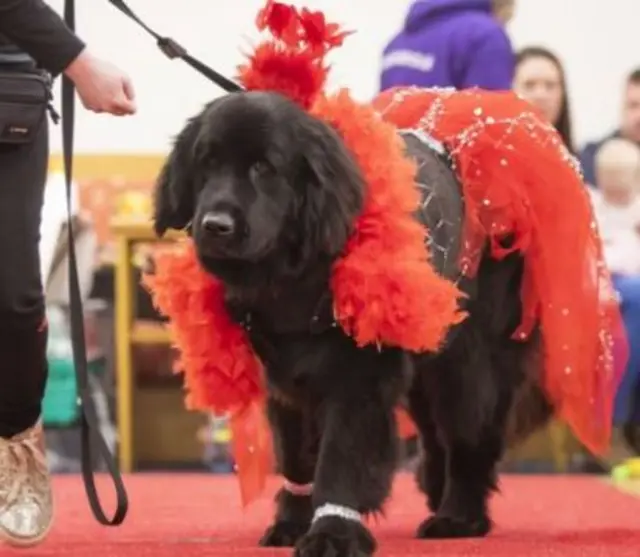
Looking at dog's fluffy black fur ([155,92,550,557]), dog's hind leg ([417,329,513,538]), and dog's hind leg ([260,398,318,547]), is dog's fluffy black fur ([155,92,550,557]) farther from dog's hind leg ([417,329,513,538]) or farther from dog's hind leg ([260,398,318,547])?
dog's hind leg ([417,329,513,538])

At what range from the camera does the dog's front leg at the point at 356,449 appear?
2537 millimetres

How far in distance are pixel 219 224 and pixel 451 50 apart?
2.13 metres

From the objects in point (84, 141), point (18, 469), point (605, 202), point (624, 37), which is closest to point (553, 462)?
point (605, 202)

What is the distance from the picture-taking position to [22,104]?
2.65 meters

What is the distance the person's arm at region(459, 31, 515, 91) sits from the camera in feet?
14.3

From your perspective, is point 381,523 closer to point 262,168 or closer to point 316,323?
point 316,323

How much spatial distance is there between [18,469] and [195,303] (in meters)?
0.46

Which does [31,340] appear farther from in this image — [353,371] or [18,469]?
[353,371]

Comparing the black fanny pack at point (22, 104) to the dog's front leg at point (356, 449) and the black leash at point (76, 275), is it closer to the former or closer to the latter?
the black leash at point (76, 275)

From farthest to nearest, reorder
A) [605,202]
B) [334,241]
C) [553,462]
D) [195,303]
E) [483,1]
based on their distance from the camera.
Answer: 1. [553,462]
2. [605,202]
3. [483,1]
4. [195,303]
5. [334,241]

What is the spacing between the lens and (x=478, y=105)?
10.2 ft

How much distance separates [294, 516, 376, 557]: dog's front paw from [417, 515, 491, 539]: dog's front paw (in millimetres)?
539

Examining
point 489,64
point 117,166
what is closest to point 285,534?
point 489,64

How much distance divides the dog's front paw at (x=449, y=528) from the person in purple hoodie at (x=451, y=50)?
1555 mm
